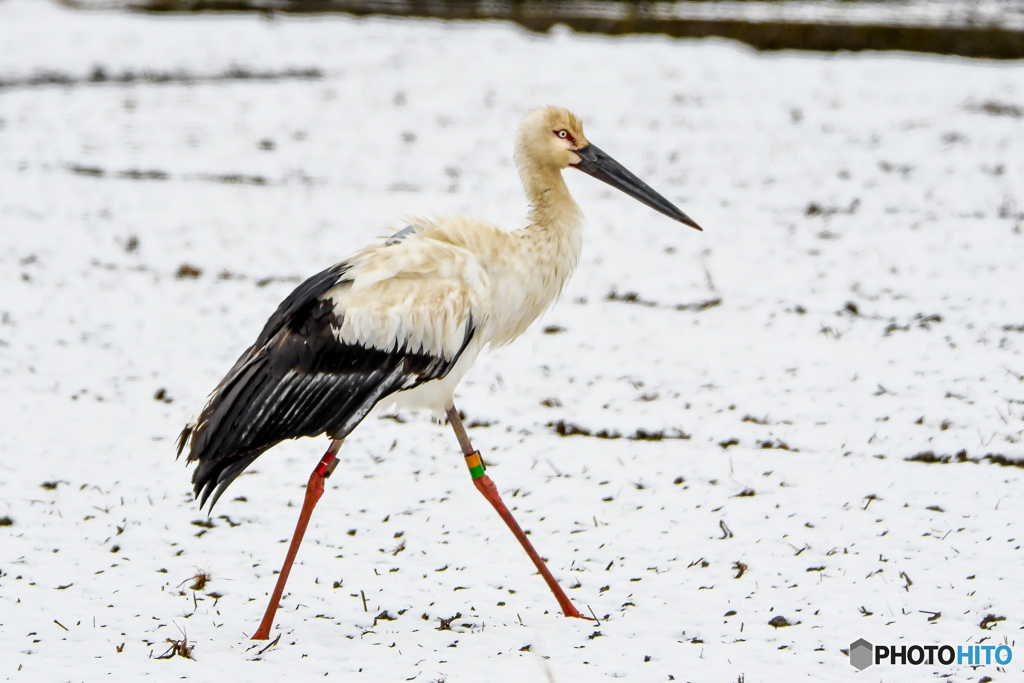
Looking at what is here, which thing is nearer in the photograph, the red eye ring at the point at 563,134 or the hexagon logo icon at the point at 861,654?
the hexagon logo icon at the point at 861,654

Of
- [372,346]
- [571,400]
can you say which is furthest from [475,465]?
[571,400]

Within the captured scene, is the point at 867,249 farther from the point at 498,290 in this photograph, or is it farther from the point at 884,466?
the point at 498,290

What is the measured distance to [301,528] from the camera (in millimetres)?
4250

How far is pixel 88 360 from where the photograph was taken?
6.88 meters

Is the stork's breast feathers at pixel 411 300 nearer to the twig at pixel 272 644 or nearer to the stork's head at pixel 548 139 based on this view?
the stork's head at pixel 548 139

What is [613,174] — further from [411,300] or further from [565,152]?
[411,300]

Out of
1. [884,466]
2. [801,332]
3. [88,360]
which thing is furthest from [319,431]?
[801,332]

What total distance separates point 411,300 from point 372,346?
0.77ft

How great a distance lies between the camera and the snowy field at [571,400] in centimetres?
420

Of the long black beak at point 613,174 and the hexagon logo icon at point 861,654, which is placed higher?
the long black beak at point 613,174

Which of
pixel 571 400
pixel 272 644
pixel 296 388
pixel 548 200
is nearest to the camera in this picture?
pixel 272 644

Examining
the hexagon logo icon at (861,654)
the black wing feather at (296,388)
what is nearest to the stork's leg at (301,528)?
the black wing feather at (296,388)

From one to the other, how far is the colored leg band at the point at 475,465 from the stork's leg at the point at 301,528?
547 millimetres

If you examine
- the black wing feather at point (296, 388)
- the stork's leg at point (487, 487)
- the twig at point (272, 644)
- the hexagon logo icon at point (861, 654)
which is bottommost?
the twig at point (272, 644)
